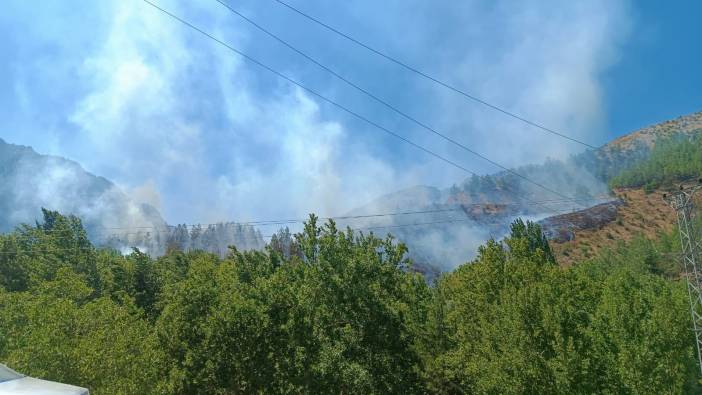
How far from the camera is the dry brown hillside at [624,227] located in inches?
6459

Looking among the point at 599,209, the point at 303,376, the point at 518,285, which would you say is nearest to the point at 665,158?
the point at 599,209

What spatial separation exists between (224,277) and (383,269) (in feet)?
45.9

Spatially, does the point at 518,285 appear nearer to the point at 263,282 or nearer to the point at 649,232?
the point at 263,282

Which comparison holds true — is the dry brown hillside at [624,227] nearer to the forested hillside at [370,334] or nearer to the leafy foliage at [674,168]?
the leafy foliage at [674,168]

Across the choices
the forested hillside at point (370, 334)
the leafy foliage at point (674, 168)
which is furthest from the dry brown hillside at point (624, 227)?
the forested hillside at point (370, 334)

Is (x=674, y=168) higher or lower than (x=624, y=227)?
higher

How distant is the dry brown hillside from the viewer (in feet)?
538

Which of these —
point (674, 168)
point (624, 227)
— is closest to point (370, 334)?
point (624, 227)

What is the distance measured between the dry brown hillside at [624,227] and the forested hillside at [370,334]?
421 feet

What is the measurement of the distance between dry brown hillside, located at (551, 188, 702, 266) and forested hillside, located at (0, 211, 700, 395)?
128 meters

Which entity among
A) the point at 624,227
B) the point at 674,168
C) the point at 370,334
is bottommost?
the point at 370,334

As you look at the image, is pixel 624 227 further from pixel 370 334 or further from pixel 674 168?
pixel 370 334

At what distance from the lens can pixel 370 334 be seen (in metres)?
34.6

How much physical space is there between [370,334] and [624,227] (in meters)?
165
